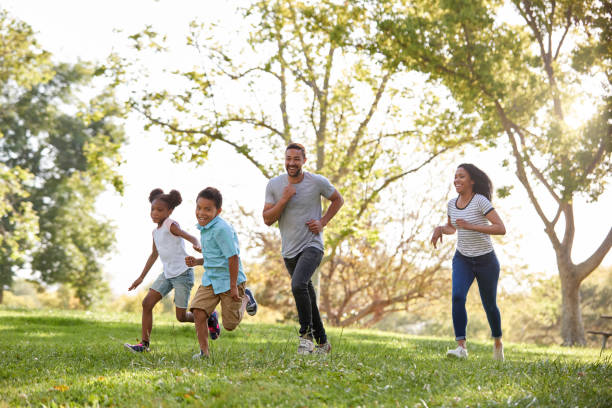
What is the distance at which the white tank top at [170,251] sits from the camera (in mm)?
7688

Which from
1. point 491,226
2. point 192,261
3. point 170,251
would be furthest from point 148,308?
point 491,226

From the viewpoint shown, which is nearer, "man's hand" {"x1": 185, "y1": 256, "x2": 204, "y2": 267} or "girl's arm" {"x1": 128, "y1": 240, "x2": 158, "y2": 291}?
"man's hand" {"x1": 185, "y1": 256, "x2": 204, "y2": 267}

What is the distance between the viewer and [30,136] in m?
38.5

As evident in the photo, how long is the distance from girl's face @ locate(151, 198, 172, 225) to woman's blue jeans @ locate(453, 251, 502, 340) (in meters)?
3.84

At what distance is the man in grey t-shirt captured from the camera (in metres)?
7.05

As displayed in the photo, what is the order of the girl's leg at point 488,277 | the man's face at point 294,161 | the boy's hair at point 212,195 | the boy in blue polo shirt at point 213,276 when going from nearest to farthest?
the boy in blue polo shirt at point 213,276 < the boy's hair at point 212,195 < the man's face at point 294,161 < the girl's leg at point 488,277

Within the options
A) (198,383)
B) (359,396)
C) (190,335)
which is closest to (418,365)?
(359,396)

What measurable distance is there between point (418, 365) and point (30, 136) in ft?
124

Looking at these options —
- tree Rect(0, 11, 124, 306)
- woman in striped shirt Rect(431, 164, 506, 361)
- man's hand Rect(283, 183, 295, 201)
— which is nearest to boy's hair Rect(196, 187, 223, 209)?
man's hand Rect(283, 183, 295, 201)

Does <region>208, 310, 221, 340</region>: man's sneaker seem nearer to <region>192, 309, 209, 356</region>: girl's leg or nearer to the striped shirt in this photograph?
<region>192, 309, 209, 356</region>: girl's leg

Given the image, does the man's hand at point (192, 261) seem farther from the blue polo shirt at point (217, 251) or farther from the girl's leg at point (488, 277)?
the girl's leg at point (488, 277)

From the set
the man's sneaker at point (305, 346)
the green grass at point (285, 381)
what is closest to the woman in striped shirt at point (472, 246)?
the green grass at point (285, 381)

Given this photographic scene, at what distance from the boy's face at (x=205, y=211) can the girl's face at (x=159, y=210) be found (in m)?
1.18

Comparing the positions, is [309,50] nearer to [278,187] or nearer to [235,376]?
[278,187]
